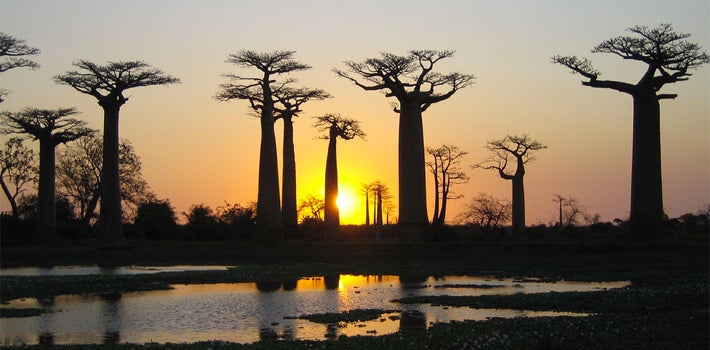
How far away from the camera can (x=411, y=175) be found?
4800cm

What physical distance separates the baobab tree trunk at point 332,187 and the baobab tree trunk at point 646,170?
24.6 meters

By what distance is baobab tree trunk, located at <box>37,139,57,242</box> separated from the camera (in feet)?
175

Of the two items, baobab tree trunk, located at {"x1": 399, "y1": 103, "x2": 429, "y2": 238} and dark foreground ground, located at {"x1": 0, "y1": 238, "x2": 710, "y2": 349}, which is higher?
baobab tree trunk, located at {"x1": 399, "y1": 103, "x2": 429, "y2": 238}

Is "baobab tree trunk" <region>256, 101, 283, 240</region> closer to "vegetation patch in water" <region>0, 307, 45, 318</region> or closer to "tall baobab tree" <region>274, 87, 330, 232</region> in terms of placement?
"tall baobab tree" <region>274, 87, 330, 232</region>

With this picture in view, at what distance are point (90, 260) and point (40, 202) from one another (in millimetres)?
19119

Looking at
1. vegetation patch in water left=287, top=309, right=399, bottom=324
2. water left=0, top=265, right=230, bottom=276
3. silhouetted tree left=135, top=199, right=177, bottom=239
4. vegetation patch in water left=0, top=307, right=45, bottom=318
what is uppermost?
silhouetted tree left=135, top=199, right=177, bottom=239

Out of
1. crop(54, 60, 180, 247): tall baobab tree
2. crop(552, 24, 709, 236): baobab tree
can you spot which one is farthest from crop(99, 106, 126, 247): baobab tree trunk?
crop(552, 24, 709, 236): baobab tree

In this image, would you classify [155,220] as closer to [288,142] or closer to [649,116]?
[288,142]

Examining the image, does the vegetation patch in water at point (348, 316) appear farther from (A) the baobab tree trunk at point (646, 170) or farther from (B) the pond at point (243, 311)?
(A) the baobab tree trunk at point (646, 170)

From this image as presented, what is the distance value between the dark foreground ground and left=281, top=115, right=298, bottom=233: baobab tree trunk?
11938mm

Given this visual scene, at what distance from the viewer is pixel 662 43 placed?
125 feet

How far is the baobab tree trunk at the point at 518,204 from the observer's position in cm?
5978

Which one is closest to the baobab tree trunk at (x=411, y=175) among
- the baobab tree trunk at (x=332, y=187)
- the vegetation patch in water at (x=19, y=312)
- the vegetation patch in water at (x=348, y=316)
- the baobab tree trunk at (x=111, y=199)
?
the baobab tree trunk at (x=332, y=187)

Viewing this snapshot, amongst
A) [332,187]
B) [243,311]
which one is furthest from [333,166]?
[243,311]
